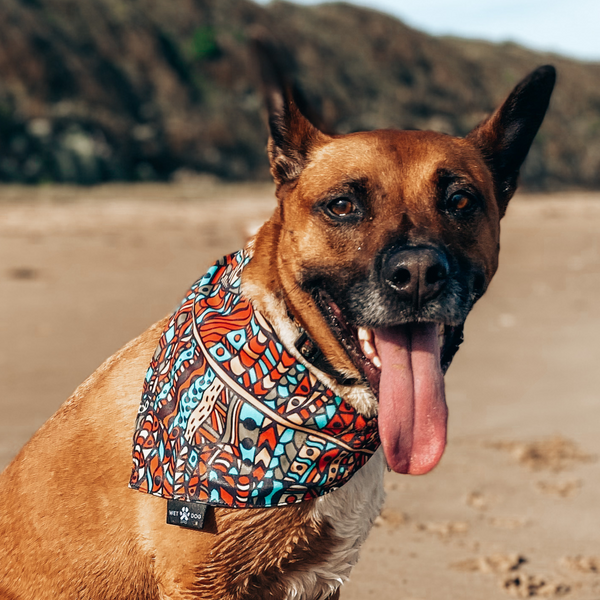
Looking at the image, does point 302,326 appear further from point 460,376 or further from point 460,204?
point 460,376

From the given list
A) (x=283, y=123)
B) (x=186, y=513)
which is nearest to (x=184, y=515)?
(x=186, y=513)

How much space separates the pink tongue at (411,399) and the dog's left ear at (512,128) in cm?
73

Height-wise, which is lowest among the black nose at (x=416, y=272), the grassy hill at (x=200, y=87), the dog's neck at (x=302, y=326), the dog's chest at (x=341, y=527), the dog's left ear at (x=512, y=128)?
the grassy hill at (x=200, y=87)

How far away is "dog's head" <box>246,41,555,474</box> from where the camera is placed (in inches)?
101

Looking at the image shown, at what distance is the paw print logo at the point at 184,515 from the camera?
260 cm

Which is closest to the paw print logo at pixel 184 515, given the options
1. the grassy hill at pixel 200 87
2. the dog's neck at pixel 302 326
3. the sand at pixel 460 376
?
the dog's neck at pixel 302 326

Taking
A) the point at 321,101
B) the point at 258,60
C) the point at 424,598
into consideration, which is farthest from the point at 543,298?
the point at 321,101

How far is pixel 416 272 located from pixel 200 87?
28738 mm

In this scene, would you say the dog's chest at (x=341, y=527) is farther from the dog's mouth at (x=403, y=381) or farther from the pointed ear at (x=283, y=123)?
the pointed ear at (x=283, y=123)

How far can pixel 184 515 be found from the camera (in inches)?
102

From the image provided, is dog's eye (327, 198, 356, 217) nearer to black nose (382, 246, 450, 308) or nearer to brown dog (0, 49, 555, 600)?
brown dog (0, 49, 555, 600)

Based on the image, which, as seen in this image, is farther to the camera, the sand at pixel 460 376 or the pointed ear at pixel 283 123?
the sand at pixel 460 376

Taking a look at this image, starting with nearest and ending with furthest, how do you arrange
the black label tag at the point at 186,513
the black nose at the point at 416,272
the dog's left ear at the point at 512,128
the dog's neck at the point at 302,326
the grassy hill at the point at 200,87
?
the black nose at the point at 416,272 < the black label tag at the point at 186,513 < the dog's neck at the point at 302,326 < the dog's left ear at the point at 512,128 < the grassy hill at the point at 200,87

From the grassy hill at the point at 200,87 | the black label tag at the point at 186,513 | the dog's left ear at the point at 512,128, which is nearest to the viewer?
the black label tag at the point at 186,513
